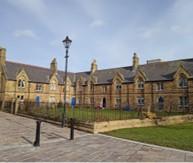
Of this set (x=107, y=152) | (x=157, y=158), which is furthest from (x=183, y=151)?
(x=107, y=152)

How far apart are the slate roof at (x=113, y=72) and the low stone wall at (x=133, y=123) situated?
17.5 meters

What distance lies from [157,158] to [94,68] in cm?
4842

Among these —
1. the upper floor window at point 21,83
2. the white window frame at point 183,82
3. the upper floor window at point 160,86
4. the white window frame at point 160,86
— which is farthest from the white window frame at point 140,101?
the upper floor window at point 21,83

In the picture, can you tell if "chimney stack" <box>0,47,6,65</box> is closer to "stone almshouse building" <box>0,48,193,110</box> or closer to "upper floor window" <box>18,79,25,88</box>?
"stone almshouse building" <box>0,48,193,110</box>

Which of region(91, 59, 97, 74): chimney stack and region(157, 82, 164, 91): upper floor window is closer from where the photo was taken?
region(157, 82, 164, 91): upper floor window

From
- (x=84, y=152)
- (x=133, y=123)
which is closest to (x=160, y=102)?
(x=133, y=123)

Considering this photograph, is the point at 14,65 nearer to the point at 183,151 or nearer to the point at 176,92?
the point at 176,92

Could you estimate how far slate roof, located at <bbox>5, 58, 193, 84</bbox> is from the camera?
Result: 133ft

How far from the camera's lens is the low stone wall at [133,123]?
14.6 m

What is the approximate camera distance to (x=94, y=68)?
55969 millimetres

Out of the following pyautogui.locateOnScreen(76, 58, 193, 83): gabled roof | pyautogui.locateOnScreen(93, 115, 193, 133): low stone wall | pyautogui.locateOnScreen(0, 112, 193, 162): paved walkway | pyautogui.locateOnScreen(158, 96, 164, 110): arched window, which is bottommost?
pyautogui.locateOnScreen(0, 112, 193, 162): paved walkway

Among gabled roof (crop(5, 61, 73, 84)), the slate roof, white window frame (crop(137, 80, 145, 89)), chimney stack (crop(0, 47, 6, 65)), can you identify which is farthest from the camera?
gabled roof (crop(5, 61, 73, 84))

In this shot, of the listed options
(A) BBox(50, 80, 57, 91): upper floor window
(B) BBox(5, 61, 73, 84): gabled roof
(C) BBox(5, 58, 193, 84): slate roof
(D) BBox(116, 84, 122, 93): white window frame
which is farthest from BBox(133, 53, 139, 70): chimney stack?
(A) BBox(50, 80, 57, 91): upper floor window

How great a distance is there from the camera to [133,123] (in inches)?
680
